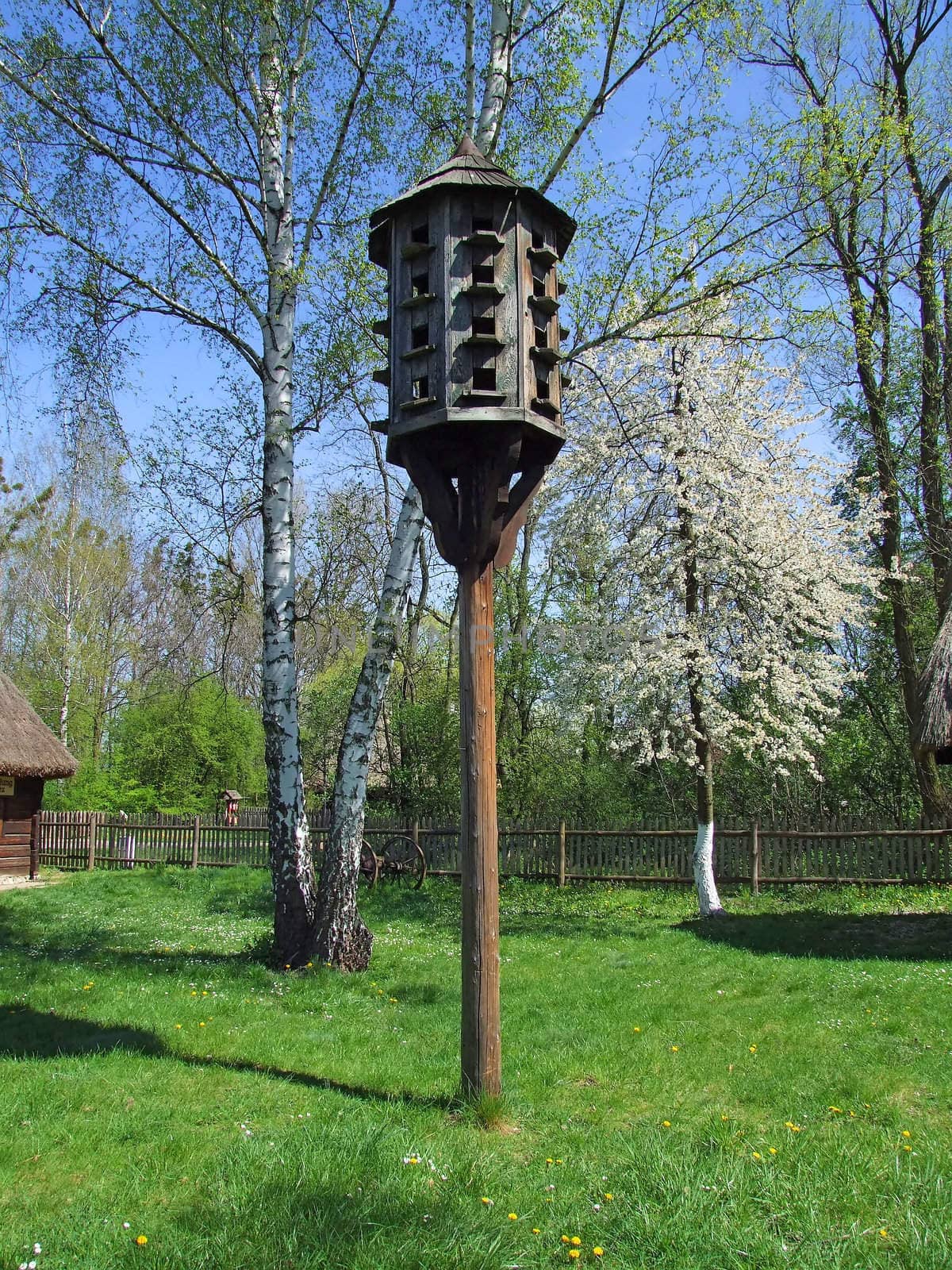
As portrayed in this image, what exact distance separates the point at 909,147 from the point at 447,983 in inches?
397

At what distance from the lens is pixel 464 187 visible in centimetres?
475

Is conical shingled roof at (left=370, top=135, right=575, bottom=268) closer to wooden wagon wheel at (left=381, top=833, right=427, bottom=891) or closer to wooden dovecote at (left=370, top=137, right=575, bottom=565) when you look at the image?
wooden dovecote at (left=370, top=137, right=575, bottom=565)

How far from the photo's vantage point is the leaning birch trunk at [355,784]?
792 cm

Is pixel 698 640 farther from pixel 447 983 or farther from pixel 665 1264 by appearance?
pixel 665 1264

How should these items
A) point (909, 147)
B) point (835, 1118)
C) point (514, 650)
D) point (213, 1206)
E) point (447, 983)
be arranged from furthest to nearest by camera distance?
point (514, 650), point (909, 147), point (447, 983), point (835, 1118), point (213, 1206)

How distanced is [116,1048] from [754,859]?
36.2 feet

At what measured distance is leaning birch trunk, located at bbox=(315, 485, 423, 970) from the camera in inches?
312

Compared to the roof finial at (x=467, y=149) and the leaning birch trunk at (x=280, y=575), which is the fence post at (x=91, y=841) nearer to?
the leaning birch trunk at (x=280, y=575)

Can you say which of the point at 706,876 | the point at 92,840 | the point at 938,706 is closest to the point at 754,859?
the point at 706,876

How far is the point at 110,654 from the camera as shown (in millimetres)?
29719

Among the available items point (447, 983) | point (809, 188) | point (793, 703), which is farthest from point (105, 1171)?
point (793, 703)

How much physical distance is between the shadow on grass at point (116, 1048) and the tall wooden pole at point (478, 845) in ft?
1.10

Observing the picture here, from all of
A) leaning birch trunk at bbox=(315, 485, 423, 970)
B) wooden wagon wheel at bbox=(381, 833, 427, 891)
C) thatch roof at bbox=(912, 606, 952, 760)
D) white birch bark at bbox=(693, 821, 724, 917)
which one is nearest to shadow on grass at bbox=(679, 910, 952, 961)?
white birch bark at bbox=(693, 821, 724, 917)

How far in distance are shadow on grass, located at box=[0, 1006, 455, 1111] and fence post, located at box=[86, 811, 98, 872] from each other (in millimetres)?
14130
